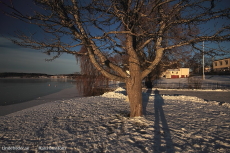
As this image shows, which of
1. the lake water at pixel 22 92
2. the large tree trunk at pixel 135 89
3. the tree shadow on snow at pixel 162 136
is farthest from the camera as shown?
the lake water at pixel 22 92

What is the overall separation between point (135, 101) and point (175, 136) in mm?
1699

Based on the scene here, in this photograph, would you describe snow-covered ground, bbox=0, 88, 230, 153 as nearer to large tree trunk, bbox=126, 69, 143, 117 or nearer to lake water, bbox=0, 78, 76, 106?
large tree trunk, bbox=126, 69, 143, 117

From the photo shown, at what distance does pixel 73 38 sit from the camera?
448 cm

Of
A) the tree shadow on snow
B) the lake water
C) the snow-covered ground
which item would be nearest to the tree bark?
the snow-covered ground

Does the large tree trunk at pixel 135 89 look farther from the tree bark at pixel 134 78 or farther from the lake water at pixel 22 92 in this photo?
the lake water at pixel 22 92

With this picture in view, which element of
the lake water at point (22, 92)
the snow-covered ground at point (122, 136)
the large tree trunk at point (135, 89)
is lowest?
the lake water at point (22, 92)

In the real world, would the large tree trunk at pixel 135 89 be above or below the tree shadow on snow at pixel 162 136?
above

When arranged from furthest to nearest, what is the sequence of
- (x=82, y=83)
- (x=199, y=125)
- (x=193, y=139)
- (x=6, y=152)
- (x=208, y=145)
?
(x=82, y=83), (x=199, y=125), (x=193, y=139), (x=208, y=145), (x=6, y=152)

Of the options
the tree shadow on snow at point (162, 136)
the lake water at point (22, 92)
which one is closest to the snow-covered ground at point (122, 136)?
the tree shadow on snow at point (162, 136)

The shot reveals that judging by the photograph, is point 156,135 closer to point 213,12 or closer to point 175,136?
point 175,136

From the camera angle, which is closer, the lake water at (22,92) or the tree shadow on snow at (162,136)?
the tree shadow on snow at (162,136)

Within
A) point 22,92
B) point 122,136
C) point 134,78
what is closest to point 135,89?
point 134,78

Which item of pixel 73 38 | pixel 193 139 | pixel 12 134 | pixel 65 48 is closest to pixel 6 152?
pixel 12 134

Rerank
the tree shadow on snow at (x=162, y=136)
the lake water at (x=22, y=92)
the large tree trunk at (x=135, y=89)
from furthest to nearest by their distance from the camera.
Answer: the lake water at (x=22, y=92), the large tree trunk at (x=135, y=89), the tree shadow on snow at (x=162, y=136)
